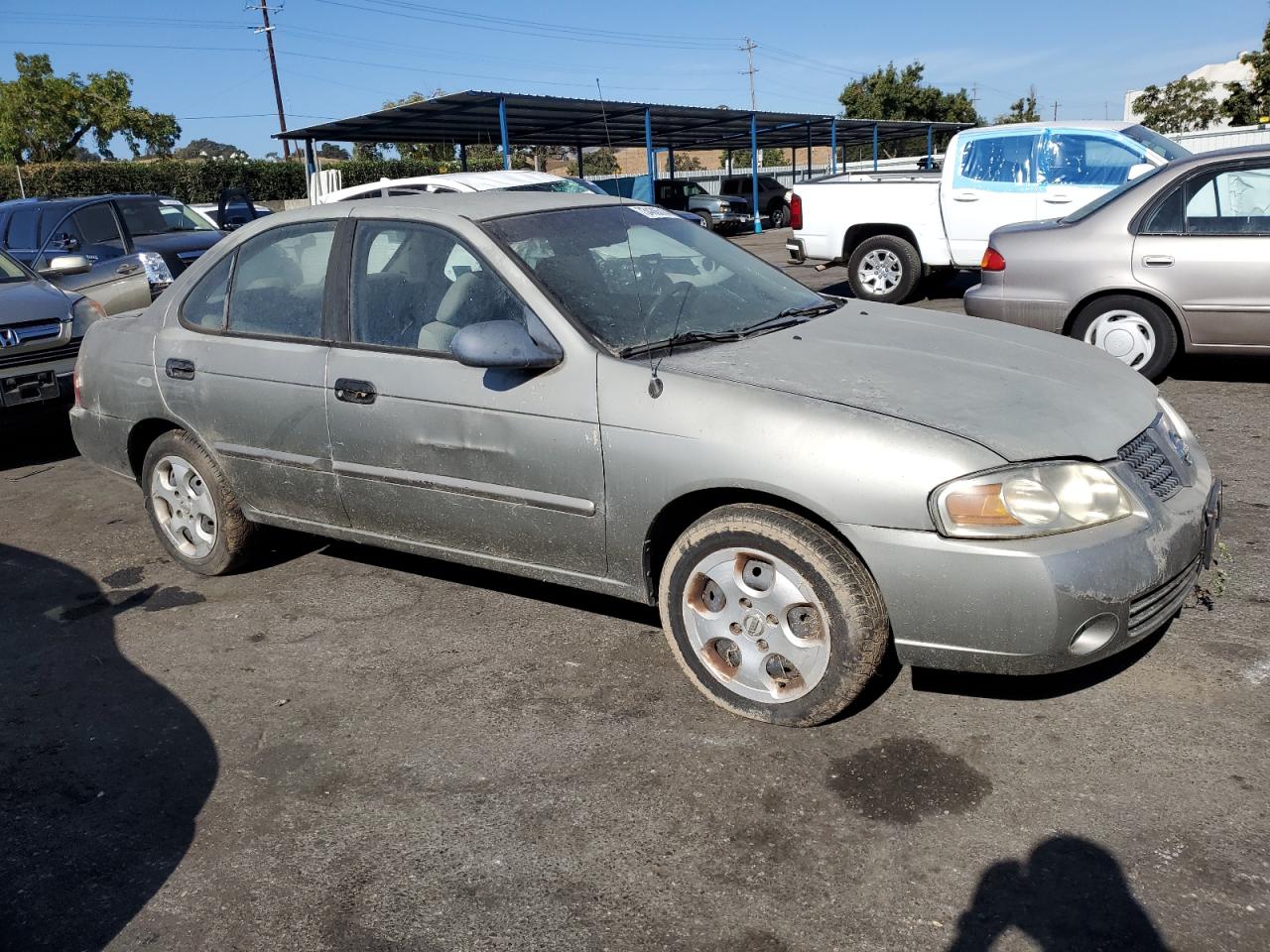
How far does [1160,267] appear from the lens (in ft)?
22.5

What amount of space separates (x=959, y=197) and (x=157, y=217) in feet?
30.3

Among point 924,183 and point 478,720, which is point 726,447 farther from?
point 924,183

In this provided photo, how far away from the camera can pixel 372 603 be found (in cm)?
453

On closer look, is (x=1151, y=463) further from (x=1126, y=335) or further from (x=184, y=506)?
(x=1126, y=335)

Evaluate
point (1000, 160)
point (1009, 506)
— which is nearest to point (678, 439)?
point (1009, 506)

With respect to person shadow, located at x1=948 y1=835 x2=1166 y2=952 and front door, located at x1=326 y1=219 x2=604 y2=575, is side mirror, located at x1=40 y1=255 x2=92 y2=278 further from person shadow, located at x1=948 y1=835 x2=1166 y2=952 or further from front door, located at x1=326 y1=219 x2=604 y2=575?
person shadow, located at x1=948 y1=835 x2=1166 y2=952

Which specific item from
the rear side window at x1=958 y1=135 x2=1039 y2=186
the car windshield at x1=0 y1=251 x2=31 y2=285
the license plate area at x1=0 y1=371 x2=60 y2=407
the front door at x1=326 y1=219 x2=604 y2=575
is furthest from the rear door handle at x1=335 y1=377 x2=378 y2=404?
the rear side window at x1=958 y1=135 x2=1039 y2=186

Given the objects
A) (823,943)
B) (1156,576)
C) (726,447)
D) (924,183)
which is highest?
(924,183)

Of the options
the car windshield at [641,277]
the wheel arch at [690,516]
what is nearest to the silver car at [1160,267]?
the car windshield at [641,277]

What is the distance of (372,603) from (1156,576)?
301 centimetres

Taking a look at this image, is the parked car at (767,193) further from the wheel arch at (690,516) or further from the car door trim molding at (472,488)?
the wheel arch at (690,516)

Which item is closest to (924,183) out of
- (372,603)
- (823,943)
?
(372,603)

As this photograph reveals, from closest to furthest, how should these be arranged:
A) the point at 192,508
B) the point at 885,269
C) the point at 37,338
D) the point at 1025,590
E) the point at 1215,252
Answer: the point at 1025,590
the point at 192,508
the point at 1215,252
the point at 37,338
the point at 885,269

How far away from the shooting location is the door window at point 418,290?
12.6 feet
